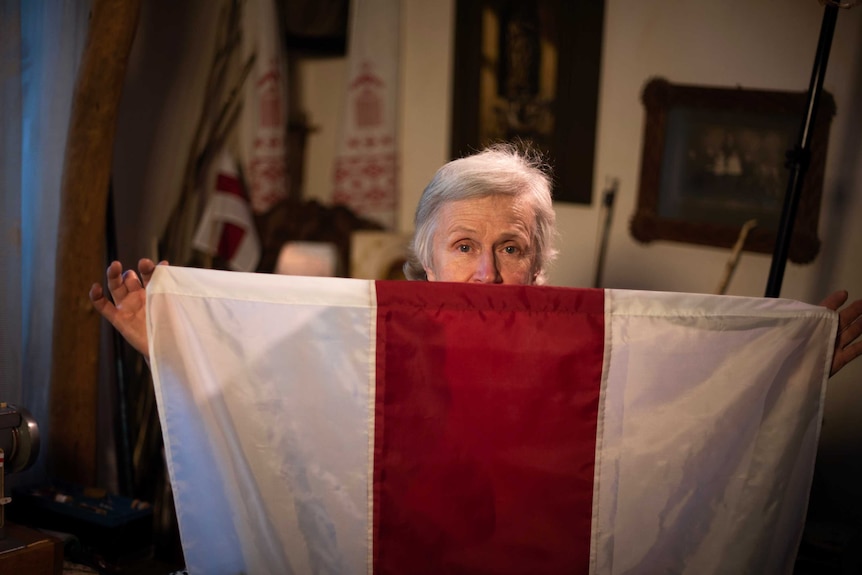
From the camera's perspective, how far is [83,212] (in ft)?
7.43

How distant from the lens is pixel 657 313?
1577 mm

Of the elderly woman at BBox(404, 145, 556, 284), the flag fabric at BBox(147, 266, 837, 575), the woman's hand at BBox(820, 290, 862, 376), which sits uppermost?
the elderly woman at BBox(404, 145, 556, 284)

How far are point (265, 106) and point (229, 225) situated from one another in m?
0.48

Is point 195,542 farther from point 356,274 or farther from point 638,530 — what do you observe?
point 356,274

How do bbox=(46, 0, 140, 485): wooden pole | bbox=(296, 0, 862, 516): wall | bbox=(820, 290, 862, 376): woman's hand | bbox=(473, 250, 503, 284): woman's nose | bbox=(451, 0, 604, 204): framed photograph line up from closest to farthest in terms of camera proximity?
1. bbox=(820, 290, 862, 376): woman's hand
2. bbox=(473, 250, 503, 284): woman's nose
3. bbox=(46, 0, 140, 485): wooden pole
4. bbox=(296, 0, 862, 516): wall
5. bbox=(451, 0, 604, 204): framed photograph

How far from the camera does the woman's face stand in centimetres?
197

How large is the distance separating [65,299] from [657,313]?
1.55 m

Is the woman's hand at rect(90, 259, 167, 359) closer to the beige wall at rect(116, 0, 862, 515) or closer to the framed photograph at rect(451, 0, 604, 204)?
the beige wall at rect(116, 0, 862, 515)

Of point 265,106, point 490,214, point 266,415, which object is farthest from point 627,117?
point 266,415

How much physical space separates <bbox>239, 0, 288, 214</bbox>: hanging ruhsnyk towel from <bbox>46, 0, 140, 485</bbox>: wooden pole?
3.52 ft

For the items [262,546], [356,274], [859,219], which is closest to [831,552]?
[859,219]

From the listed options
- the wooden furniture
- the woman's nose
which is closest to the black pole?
the woman's nose

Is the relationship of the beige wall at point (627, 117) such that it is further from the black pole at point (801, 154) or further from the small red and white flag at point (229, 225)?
the black pole at point (801, 154)

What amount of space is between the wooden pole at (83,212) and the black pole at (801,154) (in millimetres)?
1741
